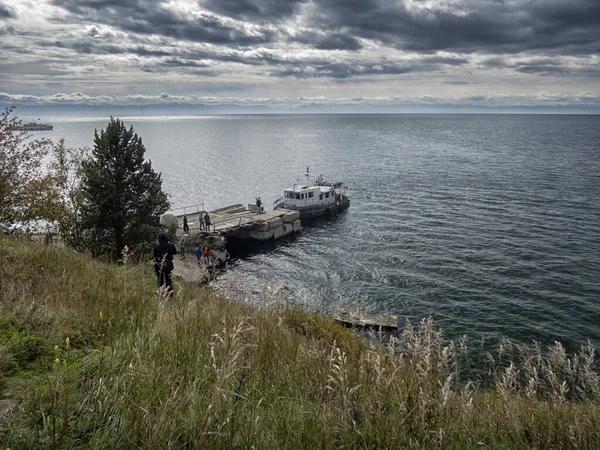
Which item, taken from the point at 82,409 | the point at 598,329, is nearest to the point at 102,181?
the point at 82,409

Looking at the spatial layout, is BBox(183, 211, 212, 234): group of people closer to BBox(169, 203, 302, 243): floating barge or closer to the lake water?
BBox(169, 203, 302, 243): floating barge

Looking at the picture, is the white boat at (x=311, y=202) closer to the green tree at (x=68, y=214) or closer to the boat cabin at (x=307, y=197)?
the boat cabin at (x=307, y=197)

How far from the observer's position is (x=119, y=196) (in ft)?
92.0

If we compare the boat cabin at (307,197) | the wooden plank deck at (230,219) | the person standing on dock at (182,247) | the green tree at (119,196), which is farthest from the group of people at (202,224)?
the boat cabin at (307,197)

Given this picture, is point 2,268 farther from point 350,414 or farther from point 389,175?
point 389,175

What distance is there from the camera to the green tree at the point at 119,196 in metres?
27.5

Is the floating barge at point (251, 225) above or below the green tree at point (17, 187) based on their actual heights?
below

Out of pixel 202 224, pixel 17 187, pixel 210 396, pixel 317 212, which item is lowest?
pixel 317 212

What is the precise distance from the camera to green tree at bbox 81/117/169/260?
27484 mm

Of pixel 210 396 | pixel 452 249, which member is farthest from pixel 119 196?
pixel 452 249

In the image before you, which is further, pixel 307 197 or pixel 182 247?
pixel 307 197

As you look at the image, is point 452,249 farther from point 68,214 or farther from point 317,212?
point 68,214

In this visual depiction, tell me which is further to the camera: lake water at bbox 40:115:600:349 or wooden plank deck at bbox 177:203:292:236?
wooden plank deck at bbox 177:203:292:236

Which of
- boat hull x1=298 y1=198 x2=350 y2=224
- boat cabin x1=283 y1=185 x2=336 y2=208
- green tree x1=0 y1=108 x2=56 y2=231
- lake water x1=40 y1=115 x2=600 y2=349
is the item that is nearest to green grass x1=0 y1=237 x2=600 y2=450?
lake water x1=40 y1=115 x2=600 y2=349
